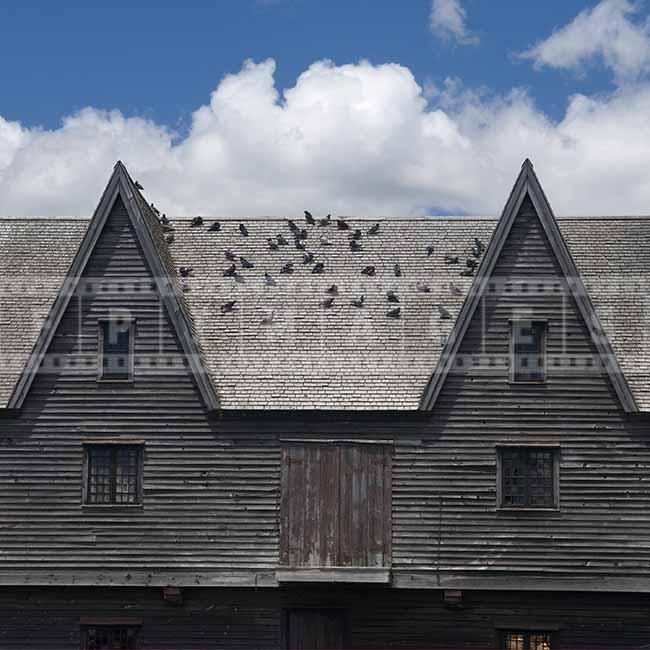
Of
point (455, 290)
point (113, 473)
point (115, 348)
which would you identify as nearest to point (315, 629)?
point (113, 473)

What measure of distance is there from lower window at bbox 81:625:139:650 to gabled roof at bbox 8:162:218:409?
17.7 feet

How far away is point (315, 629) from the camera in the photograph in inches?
933

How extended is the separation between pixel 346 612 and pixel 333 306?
7.33 m

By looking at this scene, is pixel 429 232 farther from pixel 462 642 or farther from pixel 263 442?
pixel 462 642

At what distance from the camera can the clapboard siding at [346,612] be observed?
76.6 feet

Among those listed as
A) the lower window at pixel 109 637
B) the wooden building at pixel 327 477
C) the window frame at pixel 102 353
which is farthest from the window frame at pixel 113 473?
the lower window at pixel 109 637

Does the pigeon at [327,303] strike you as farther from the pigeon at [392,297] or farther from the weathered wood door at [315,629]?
the weathered wood door at [315,629]

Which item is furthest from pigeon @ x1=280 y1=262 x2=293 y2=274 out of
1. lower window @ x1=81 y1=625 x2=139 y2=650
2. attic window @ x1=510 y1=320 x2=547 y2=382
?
lower window @ x1=81 y1=625 x2=139 y2=650

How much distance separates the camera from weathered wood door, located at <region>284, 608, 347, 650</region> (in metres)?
23.7

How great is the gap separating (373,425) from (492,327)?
3516mm

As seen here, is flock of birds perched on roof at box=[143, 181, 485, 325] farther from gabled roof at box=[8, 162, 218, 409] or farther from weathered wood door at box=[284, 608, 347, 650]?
weathered wood door at box=[284, 608, 347, 650]

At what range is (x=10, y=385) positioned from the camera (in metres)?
24.5

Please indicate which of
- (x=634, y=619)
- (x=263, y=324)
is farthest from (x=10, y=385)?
(x=634, y=619)

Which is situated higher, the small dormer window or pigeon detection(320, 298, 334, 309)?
pigeon detection(320, 298, 334, 309)
